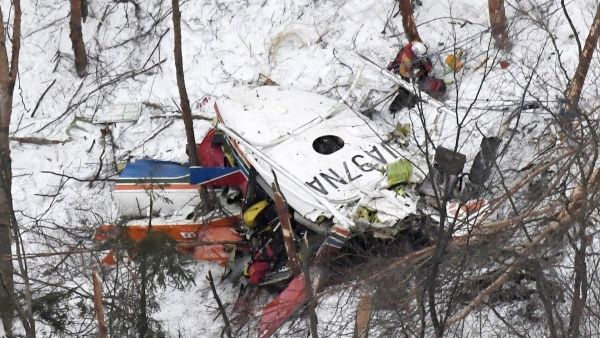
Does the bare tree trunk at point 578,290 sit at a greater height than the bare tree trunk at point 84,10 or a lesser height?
lesser

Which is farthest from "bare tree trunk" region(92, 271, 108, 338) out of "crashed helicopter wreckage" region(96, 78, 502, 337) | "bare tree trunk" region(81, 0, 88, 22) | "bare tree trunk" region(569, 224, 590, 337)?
"bare tree trunk" region(81, 0, 88, 22)

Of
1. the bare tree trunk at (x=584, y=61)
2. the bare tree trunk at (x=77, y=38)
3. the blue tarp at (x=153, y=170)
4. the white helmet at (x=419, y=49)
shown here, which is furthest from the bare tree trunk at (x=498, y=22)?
the bare tree trunk at (x=77, y=38)

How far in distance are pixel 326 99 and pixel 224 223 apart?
1.97 meters

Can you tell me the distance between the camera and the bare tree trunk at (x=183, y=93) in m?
12.4

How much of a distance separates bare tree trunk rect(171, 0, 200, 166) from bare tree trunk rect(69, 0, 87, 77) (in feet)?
8.98

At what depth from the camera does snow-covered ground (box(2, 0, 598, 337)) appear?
1320cm

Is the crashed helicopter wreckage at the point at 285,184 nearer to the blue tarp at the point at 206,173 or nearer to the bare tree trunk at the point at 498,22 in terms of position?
the blue tarp at the point at 206,173

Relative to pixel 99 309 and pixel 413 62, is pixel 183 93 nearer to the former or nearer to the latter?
pixel 413 62

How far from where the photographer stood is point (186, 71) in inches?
592

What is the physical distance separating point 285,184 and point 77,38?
4.92m

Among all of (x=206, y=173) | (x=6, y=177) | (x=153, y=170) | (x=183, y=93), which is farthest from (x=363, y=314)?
(x=6, y=177)

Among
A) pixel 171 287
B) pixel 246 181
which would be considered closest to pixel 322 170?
pixel 246 181

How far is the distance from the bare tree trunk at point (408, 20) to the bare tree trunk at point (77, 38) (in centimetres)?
450

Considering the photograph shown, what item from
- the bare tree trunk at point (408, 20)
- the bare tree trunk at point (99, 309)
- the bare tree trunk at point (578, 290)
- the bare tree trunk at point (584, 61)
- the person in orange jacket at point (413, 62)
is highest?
the bare tree trunk at point (408, 20)
